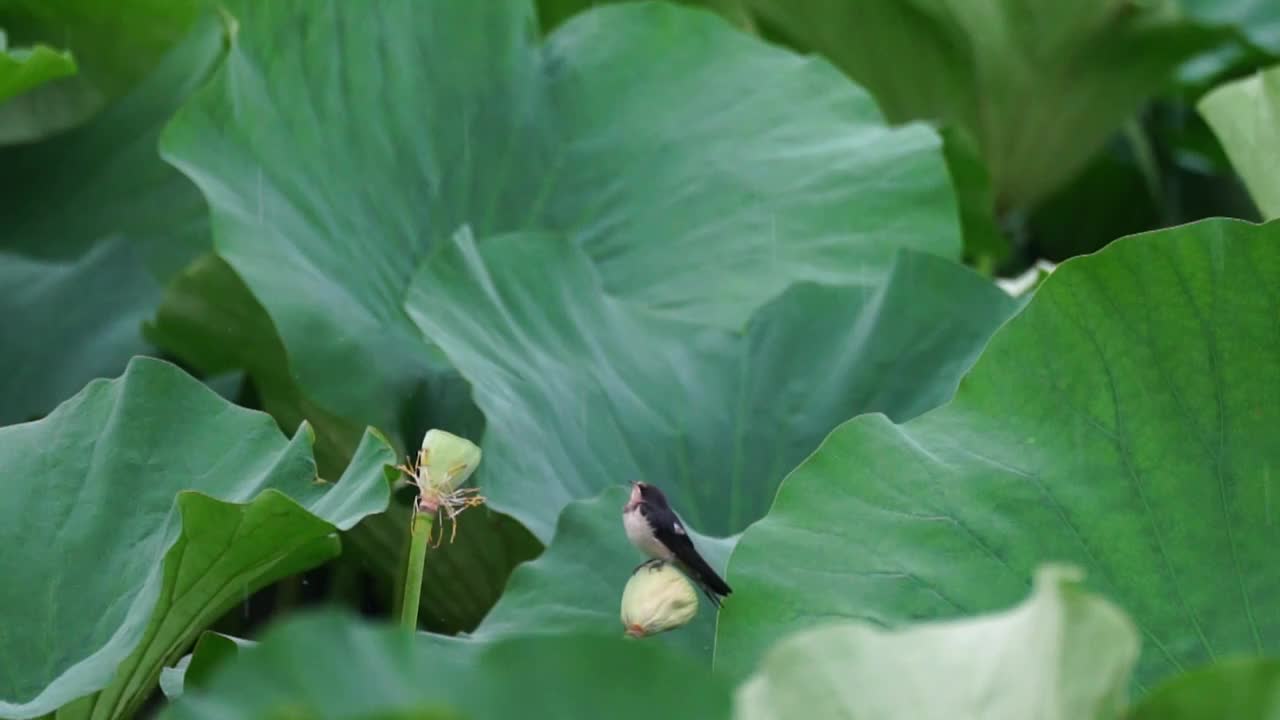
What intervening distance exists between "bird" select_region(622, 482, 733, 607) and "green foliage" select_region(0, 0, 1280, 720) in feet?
0.21

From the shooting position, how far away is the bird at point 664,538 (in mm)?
959

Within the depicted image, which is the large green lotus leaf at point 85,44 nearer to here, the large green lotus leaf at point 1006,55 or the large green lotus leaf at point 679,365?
the large green lotus leaf at point 679,365

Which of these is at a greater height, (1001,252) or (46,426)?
(46,426)

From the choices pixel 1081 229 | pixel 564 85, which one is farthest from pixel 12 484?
pixel 1081 229

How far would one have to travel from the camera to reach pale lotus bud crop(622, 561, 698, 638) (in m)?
0.91

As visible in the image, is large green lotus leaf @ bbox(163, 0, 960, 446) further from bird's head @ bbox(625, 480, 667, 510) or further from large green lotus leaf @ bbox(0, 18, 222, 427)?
bird's head @ bbox(625, 480, 667, 510)

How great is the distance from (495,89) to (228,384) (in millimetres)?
411

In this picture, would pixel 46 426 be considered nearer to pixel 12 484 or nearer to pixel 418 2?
pixel 12 484

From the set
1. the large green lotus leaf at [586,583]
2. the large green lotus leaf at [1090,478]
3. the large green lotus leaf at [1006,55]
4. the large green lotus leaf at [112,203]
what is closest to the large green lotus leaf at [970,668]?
the large green lotus leaf at [1090,478]

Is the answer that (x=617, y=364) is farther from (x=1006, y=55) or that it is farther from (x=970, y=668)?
(x=1006, y=55)

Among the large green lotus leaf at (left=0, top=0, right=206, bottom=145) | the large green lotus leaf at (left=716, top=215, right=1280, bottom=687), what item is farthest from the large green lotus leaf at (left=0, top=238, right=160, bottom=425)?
the large green lotus leaf at (left=716, top=215, right=1280, bottom=687)

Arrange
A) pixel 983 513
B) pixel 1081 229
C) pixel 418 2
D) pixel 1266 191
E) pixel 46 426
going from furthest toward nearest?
pixel 1081 229, pixel 418 2, pixel 1266 191, pixel 46 426, pixel 983 513

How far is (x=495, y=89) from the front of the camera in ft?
5.33

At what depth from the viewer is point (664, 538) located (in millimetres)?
961
